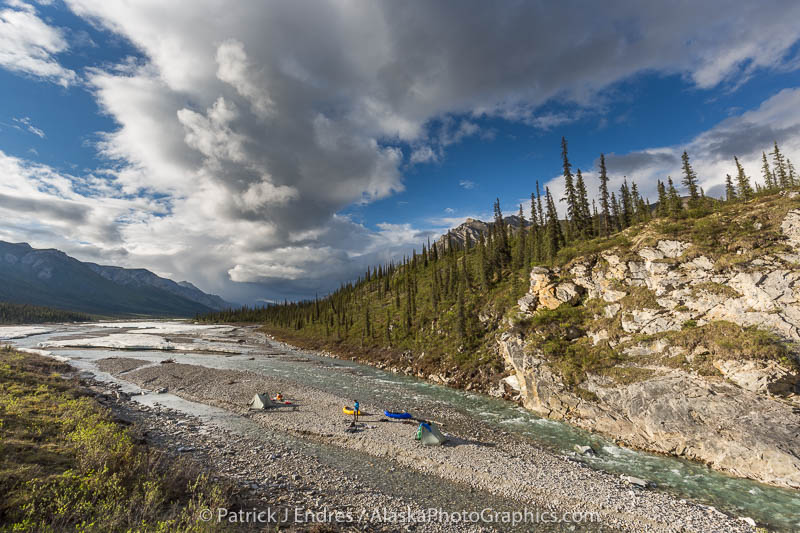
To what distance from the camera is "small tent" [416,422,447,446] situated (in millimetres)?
23312

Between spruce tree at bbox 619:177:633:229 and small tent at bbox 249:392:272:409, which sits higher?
spruce tree at bbox 619:177:633:229

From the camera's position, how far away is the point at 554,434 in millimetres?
26578

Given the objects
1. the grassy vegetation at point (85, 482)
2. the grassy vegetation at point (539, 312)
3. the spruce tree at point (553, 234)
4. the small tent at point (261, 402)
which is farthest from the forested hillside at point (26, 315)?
the spruce tree at point (553, 234)

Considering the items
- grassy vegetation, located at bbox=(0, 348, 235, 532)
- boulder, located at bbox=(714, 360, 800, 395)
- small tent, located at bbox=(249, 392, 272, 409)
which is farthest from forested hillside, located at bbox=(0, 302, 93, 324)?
boulder, located at bbox=(714, 360, 800, 395)

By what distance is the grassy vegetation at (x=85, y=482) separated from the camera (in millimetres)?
9898

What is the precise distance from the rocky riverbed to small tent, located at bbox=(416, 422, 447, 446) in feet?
2.27

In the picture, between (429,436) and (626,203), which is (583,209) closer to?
(626,203)

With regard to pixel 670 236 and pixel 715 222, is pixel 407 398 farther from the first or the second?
pixel 715 222

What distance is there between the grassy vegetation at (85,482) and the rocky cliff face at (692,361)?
1179 inches

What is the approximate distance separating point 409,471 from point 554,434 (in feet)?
48.0

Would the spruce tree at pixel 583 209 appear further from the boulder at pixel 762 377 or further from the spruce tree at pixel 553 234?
the boulder at pixel 762 377

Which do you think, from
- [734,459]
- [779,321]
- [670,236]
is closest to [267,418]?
[734,459]

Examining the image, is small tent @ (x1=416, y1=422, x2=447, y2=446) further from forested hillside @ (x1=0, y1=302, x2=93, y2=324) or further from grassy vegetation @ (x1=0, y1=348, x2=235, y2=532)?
forested hillside @ (x1=0, y1=302, x2=93, y2=324)

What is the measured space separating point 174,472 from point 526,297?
4283 cm
